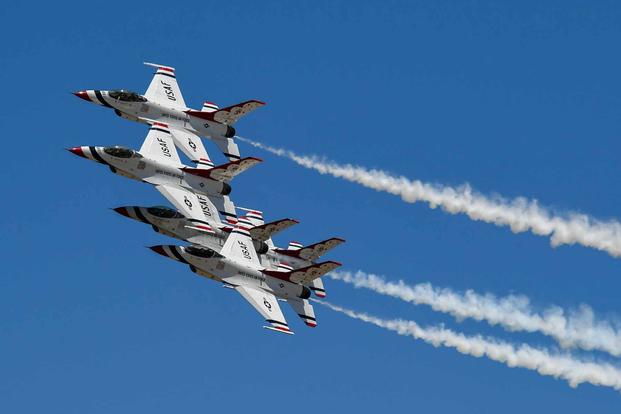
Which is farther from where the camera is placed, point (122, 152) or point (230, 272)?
point (122, 152)

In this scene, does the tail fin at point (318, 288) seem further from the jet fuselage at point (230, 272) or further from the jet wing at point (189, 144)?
the jet wing at point (189, 144)

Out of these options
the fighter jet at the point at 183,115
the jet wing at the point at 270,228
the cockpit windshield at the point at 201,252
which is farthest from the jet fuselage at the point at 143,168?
the cockpit windshield at the point at 201,252

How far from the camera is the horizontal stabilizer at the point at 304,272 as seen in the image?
108438mm

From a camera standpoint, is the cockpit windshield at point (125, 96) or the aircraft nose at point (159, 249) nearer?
the aircraft nose at point (159, 249)

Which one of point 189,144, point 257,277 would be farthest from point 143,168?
point 257,277

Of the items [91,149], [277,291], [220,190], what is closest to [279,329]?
[277,291]

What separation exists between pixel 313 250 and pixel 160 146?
1373 centimetres

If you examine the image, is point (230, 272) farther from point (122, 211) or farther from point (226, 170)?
point (122, 211)

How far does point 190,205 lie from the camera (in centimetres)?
11231

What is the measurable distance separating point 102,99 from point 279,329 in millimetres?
24459

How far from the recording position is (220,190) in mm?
114000

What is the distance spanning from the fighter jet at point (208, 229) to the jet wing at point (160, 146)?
3196 millimetres

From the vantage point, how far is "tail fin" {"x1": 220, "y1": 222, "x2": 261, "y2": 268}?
A: 4304 inches

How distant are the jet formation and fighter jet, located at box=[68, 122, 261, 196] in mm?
73
